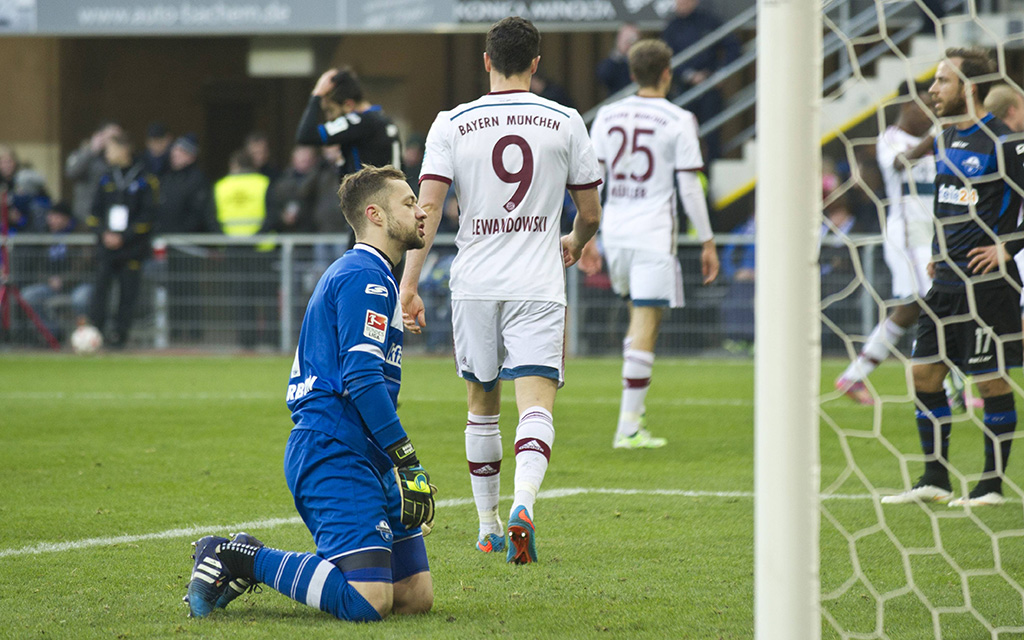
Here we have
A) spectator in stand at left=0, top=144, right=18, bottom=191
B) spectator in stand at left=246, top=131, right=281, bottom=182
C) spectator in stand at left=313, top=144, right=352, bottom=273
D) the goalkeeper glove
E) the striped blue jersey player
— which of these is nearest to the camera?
the goalkeeper glove

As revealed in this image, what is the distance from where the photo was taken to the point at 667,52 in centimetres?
702

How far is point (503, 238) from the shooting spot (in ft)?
15.4

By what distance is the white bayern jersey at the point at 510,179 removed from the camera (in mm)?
4656

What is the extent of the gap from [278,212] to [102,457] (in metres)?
7.01

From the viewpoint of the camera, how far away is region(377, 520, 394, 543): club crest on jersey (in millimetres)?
3492

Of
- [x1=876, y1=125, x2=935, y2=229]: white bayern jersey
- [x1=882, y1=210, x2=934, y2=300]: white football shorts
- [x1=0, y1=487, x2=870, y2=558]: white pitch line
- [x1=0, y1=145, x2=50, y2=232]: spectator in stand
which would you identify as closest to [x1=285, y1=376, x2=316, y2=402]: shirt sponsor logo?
[x1=0, y1=487, x2=870, y2=558]: white pitch line

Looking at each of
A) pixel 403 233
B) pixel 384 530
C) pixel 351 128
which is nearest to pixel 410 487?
pixel 384 530

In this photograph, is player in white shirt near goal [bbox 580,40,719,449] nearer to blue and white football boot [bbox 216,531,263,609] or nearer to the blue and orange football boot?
the blue and orange football boot

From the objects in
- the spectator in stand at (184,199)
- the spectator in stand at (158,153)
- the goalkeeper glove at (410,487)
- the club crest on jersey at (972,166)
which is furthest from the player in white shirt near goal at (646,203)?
the spectator in stand at (158,153)

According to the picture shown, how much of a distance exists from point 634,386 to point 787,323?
14.4 feet

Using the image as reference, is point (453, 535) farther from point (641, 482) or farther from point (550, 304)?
point (641, 482)

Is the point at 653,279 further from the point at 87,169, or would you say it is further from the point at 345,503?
the point at 87,169

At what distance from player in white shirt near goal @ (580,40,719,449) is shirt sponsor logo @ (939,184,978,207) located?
168cm

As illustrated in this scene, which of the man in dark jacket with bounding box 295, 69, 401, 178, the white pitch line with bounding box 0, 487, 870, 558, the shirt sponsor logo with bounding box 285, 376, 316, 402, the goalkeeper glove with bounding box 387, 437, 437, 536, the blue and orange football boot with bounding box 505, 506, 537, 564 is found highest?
the man in dark jacket with bounding box 295, 69, 401, 178
